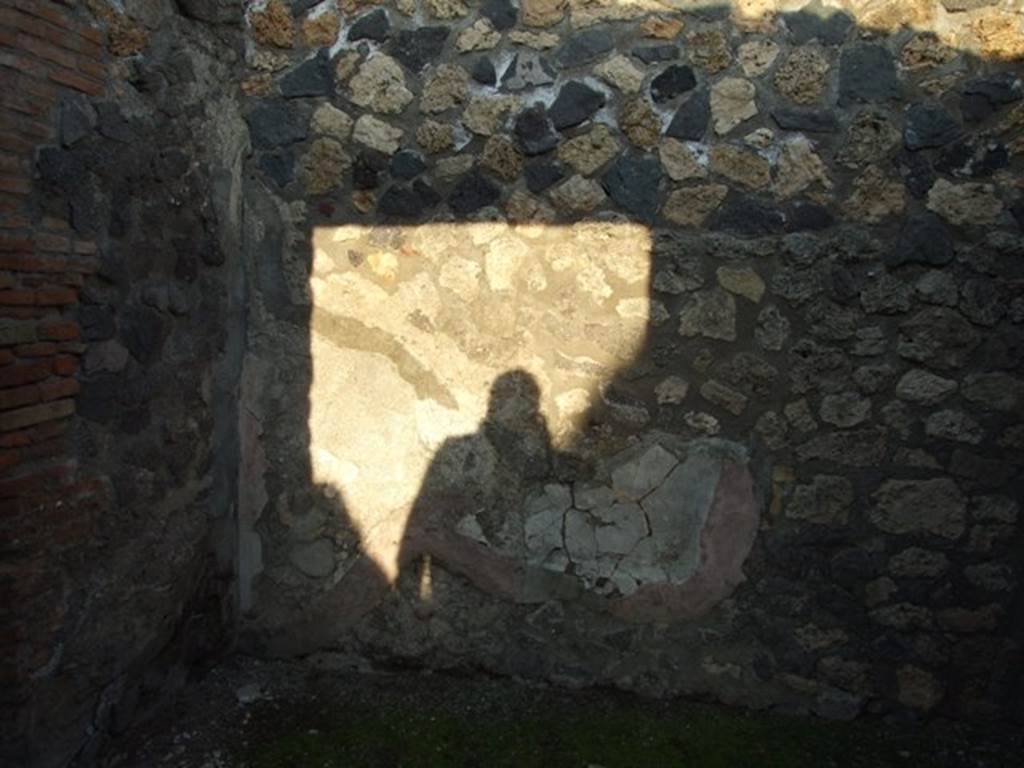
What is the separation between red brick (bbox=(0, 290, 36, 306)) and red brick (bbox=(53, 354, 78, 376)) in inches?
6.6

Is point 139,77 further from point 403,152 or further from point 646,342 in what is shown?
point 646,342

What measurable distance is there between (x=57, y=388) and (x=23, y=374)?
11cm

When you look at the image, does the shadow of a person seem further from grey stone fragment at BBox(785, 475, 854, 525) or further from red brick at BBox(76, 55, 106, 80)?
red brick at BBox(76, 55, 106, 80)

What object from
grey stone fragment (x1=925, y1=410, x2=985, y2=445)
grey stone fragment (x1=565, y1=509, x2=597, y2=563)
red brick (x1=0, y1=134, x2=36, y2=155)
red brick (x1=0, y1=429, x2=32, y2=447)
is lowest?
grey stone fragment (x1=565, y1=509, x2=597, y2=563)

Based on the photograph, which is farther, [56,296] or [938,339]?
[938,339]

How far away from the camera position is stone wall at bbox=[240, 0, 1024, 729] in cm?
246

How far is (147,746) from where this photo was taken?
2453 mm

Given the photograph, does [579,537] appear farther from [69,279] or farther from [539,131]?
[69,279]

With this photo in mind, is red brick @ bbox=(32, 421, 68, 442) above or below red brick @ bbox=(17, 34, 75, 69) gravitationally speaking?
below

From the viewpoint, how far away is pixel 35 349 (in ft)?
6.58

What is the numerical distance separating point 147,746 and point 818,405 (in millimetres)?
2341

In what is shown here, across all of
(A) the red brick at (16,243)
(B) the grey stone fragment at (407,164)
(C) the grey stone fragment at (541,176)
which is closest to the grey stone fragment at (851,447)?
(C) the grey stone fragment at (541,176)

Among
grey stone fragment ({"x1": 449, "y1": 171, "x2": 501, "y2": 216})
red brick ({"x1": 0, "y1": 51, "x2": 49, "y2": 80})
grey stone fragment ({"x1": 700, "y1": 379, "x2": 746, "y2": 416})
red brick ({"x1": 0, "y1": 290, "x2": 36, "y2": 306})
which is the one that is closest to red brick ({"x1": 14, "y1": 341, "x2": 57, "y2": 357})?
red brick ({"x1": 0, "y1": 290, "x2": 36, "y2": 306})

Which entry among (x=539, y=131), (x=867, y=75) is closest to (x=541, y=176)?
(x=539, y=131)
